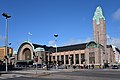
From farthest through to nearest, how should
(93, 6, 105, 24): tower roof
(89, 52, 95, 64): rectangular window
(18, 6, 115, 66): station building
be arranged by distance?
1. (93, 6, 105, 24): tower roof
2. (89, 52, 95, 64): rectangular window
3. (18, 6, 115, 66): station building

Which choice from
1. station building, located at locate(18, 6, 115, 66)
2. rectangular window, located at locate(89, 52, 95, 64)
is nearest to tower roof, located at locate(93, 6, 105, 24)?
station building, located at locate(18, 6, 115, 66)

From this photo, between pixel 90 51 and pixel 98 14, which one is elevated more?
pixel 98 14

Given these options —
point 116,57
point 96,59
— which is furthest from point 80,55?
point 116,57

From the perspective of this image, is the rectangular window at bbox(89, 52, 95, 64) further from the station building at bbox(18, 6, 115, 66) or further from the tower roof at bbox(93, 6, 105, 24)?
the tower roof at bbox(93, 6, 105, 24)

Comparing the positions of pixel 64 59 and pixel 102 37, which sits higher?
pixel 102 37

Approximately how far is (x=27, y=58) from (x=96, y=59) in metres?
47.5

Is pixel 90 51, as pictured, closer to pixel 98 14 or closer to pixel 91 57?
pixel 91 57

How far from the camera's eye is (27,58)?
15438 cm

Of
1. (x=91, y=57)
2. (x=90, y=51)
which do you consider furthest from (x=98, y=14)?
(x=91, y=57)

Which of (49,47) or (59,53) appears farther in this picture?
(49,47)

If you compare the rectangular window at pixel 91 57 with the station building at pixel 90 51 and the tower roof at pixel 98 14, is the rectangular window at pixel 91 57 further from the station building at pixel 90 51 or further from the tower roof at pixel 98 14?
the tower roof at pixel 98 14

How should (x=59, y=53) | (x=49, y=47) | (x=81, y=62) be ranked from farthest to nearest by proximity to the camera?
(x=49, y=47) → (x=59, y=53) → (x=81, y=62)

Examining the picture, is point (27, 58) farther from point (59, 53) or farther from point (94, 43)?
point (94, 43)

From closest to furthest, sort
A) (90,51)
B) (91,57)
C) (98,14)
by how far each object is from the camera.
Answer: (91,57)
(90,51)
(98,14)
